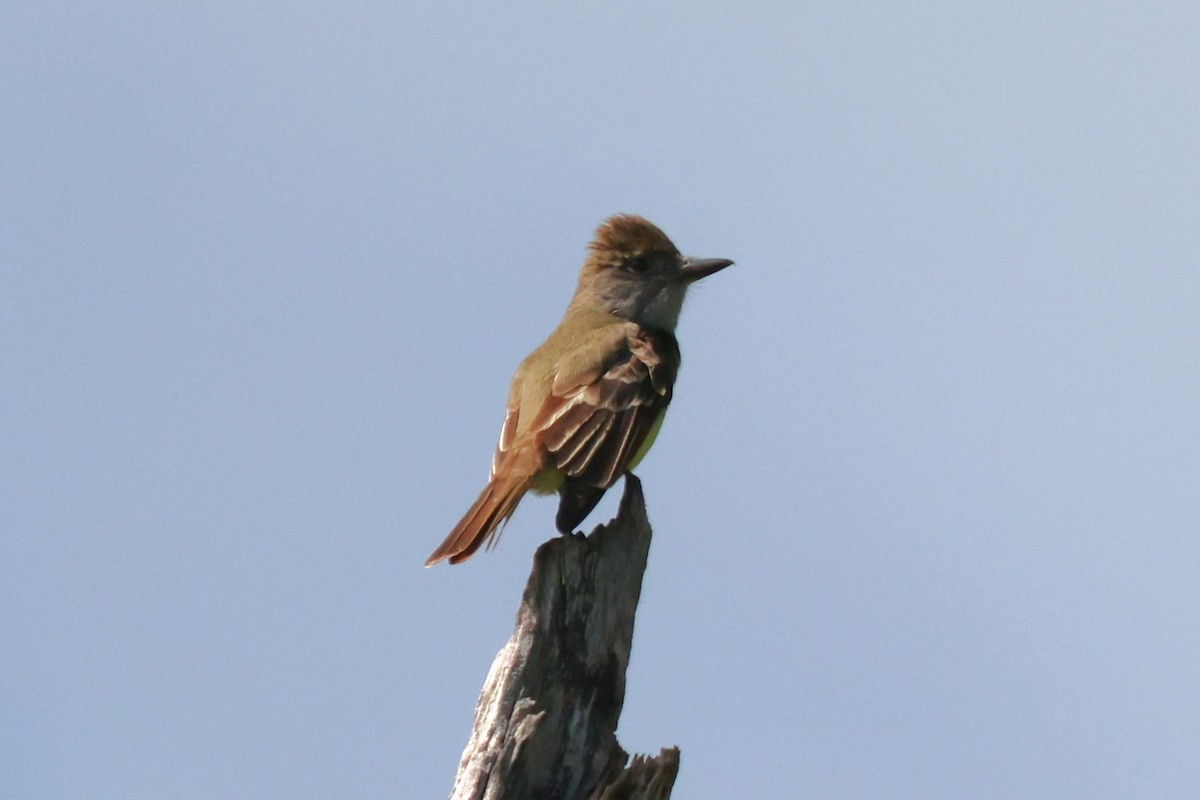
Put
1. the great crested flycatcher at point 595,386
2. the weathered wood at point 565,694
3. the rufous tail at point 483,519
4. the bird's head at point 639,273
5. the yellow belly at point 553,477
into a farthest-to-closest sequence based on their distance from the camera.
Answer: the bird's head at point 639,273 → the yellow belly at point 553,477 → the great crested flycatcher at point 595,386 → the rufous tail at point 483,519 → the weathered wood at point 565,694

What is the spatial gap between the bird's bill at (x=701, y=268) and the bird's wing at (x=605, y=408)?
1239 mm

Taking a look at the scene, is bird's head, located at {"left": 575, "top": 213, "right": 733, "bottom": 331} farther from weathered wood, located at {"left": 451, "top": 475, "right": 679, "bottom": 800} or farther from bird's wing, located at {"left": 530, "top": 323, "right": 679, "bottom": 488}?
weathered wood, located at {"left": 451, "top": 475, "right": 679, "bottom": 800}

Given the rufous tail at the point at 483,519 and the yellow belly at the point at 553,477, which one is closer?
the rufous tail at the point at 483,519

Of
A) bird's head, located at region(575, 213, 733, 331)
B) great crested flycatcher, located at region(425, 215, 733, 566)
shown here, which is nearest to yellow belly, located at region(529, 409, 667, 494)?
great crested flycatcher, located at region(425, 215, 733, 566)

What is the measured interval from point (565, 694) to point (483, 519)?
2.12 meters

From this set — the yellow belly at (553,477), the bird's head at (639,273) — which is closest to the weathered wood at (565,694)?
the yellow belly at (553,477)

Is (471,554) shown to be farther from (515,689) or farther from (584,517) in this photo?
(515,689)

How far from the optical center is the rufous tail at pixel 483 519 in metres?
7.54

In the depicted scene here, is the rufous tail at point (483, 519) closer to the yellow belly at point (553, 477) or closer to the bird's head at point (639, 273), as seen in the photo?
the yellow belly at point (553, 477)

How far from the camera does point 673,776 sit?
5.46 meters

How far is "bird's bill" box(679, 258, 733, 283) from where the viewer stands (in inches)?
434

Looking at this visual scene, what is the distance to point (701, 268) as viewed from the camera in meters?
11.0

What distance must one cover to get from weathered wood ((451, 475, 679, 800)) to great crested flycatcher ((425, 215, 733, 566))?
1560 mm

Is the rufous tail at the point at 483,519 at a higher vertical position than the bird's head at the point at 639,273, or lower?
lower
